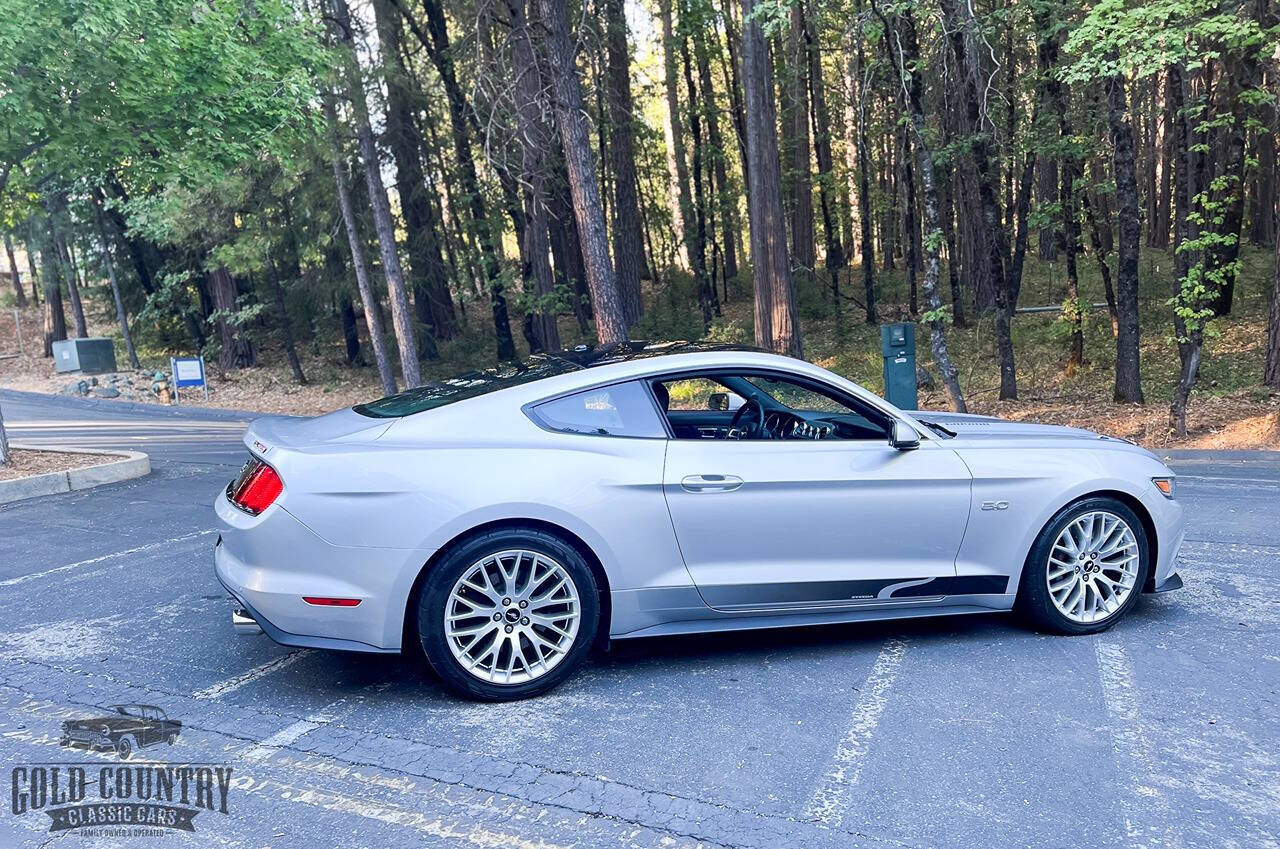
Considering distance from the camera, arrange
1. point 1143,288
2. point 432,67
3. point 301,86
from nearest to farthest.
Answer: point 301,86
point 1143,288
point 432,67

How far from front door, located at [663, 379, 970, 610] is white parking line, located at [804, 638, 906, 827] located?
34 cm

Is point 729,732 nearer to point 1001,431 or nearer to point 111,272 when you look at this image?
point 1001,431

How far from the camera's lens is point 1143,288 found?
21.0 meters

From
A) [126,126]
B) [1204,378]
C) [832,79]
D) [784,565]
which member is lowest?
[1204,378]

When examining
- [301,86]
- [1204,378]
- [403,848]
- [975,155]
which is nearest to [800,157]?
[975,155]

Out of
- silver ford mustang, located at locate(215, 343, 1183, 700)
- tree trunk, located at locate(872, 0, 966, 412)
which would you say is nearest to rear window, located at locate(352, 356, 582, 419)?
silver ford mustang, located at locate(215, 343, 1183, 700)

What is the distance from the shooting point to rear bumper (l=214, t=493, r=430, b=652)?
3.97m

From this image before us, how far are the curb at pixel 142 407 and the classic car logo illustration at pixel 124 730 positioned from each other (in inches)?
573

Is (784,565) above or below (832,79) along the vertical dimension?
below

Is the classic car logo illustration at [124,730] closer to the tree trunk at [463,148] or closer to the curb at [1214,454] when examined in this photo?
the curb at [1214,454]

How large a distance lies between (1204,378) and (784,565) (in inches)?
534

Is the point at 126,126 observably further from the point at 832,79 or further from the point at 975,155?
the point at 832,79

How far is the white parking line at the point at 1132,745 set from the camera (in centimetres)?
305

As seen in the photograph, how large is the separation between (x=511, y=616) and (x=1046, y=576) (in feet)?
9.11
